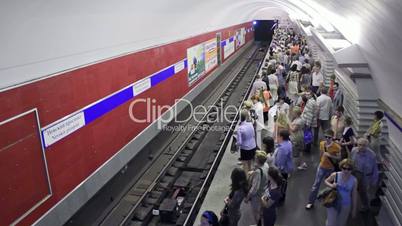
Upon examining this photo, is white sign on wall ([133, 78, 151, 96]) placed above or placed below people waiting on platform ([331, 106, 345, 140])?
above

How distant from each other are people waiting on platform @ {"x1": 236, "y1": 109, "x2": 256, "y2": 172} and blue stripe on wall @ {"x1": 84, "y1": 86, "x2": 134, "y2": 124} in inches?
99.2

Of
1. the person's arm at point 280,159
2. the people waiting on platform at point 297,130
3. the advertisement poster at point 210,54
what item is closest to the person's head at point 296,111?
the people waiting on platform at point 297,130

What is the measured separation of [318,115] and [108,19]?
15.7 ft

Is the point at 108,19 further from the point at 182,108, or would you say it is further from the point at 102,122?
the point at 182,108

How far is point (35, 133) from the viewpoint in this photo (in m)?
4.72

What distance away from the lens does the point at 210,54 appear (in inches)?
642

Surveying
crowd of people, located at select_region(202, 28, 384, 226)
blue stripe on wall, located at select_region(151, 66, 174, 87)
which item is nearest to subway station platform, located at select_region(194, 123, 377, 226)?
crowd of people, located at select_region(202, 28, 384, 226)

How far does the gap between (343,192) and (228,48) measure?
713 inches

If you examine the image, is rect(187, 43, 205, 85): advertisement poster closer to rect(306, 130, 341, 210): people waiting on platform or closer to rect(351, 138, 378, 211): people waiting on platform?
rect(306, 130, 341, 210): people waiting on platform

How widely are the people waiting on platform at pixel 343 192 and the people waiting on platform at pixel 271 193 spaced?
68 centimetres

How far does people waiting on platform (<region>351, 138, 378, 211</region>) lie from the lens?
5.11m

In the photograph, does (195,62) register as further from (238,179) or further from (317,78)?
(238,179)

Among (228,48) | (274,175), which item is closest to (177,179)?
(274,175)

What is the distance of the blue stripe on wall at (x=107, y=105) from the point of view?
20.1 feet
